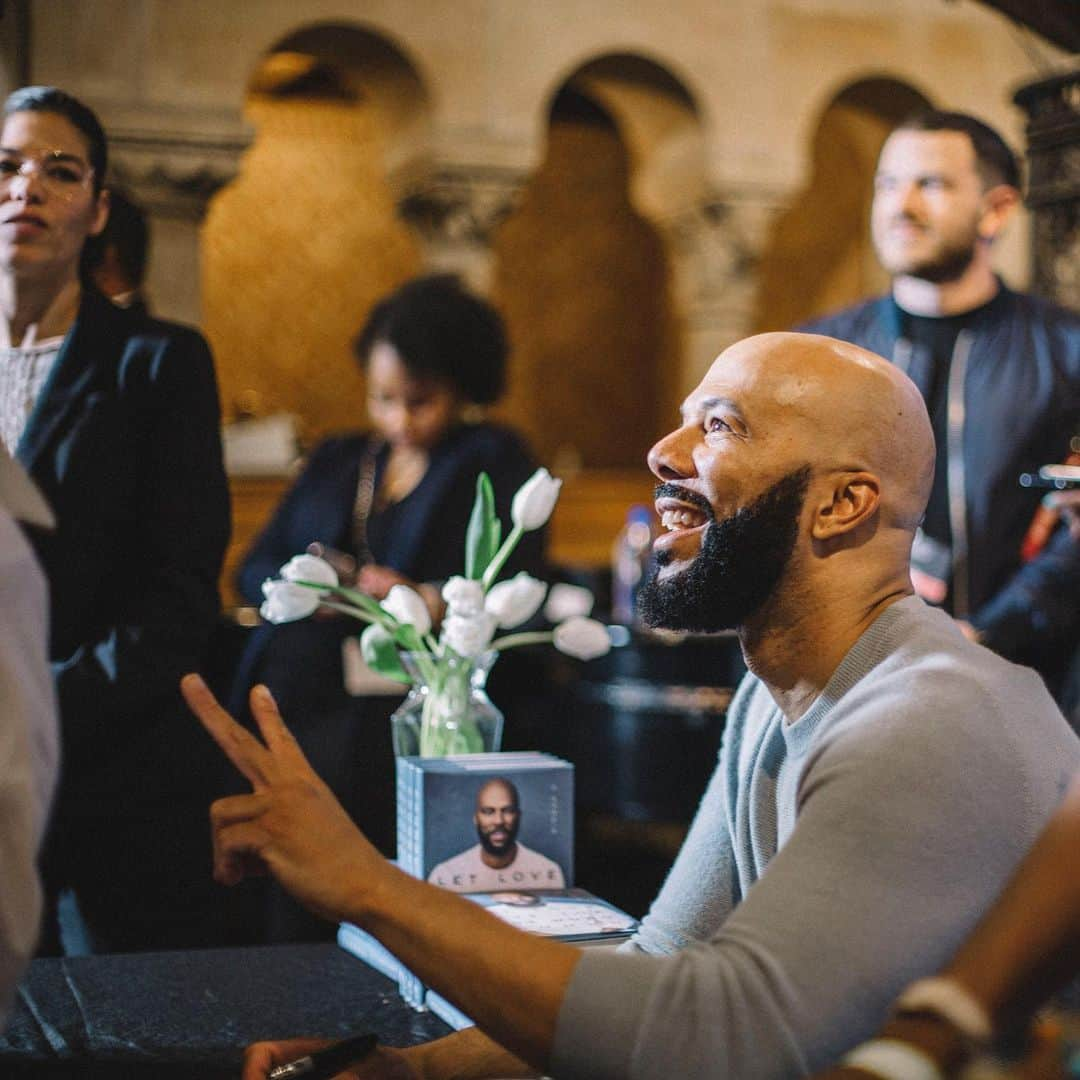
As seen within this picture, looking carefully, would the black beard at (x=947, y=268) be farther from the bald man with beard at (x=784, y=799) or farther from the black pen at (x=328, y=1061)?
the black pen at (x=328, y=1061)

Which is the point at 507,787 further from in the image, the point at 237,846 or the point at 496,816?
the point at 237,846

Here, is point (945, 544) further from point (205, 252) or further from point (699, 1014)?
point (205, 252)

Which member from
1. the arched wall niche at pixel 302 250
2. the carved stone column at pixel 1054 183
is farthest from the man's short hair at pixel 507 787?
the arched wall niche at pixel 302 250

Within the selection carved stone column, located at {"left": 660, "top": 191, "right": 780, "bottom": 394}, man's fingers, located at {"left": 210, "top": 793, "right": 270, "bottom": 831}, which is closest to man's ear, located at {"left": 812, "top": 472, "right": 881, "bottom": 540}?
man's fingers, located at {"left": 210, "top": 793, "right": 270, "bottom": 831}

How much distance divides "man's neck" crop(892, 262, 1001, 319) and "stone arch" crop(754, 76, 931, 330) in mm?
6666

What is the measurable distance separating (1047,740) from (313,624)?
2.16 metres

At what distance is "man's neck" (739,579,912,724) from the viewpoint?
1511mm

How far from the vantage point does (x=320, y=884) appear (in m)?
1.23

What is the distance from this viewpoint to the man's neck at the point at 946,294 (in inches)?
124

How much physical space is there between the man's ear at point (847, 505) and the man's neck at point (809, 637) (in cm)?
6

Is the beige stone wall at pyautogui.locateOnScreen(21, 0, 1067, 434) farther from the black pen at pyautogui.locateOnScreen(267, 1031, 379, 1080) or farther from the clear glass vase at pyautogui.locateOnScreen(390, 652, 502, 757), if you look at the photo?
the black pen at pyautogui.locateOnScreen(267, 1031, 379, 1080)

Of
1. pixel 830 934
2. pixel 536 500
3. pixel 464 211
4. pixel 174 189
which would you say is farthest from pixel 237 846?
pixel 464 211

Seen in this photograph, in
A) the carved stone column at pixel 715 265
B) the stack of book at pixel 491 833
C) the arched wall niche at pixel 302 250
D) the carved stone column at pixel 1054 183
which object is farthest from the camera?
the arched wall niche at pixel 302 250

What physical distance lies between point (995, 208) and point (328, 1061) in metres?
2.32
